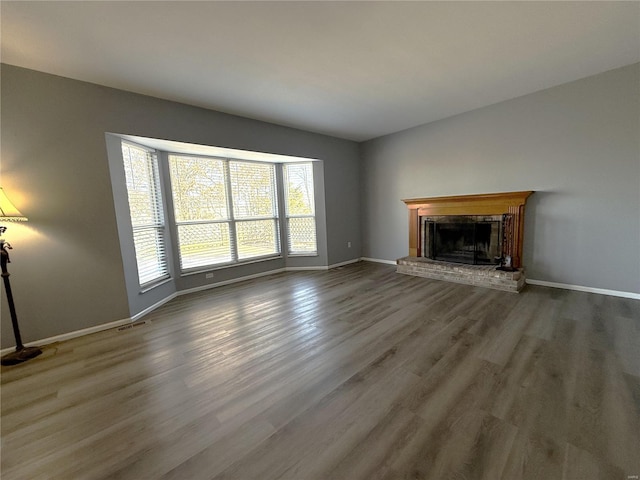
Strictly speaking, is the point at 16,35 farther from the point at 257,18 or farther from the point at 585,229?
the point at 585,229

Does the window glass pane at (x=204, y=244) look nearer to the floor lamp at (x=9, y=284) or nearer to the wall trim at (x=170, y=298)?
the wall trim at (x=170, y=298)

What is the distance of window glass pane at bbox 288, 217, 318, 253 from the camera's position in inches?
211

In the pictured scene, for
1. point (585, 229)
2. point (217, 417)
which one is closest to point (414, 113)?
point (585, 229)

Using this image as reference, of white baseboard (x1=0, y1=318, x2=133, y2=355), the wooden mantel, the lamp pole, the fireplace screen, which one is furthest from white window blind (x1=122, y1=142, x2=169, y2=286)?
the fireplace screen

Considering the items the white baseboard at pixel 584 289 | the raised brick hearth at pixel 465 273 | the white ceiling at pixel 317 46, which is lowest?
the white baseboard at pixel 584 289

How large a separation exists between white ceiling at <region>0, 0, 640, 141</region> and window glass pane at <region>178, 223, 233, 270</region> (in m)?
1.97

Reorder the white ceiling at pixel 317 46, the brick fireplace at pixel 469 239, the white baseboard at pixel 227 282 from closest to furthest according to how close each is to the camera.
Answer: the white ceiling at pixel 317 46, the brick fireplace at pixel 469 239, the white baseboard at pixel 227 282

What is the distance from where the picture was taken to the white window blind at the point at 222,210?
4.09 metres

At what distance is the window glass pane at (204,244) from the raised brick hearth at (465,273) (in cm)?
334

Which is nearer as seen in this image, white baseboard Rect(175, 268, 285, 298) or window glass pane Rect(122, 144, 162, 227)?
window glass pane Rect(122, 144, 162, 227)

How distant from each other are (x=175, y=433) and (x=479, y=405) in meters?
1.88

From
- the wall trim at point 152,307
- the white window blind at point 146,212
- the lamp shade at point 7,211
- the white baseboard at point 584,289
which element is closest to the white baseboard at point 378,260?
the white baseboard at point 584,289

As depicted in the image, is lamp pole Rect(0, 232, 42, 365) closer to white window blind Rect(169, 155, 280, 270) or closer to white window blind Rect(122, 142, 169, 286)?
white window blind Rect(122, 142, 169, 286)

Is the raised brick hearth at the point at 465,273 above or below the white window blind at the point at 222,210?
below
